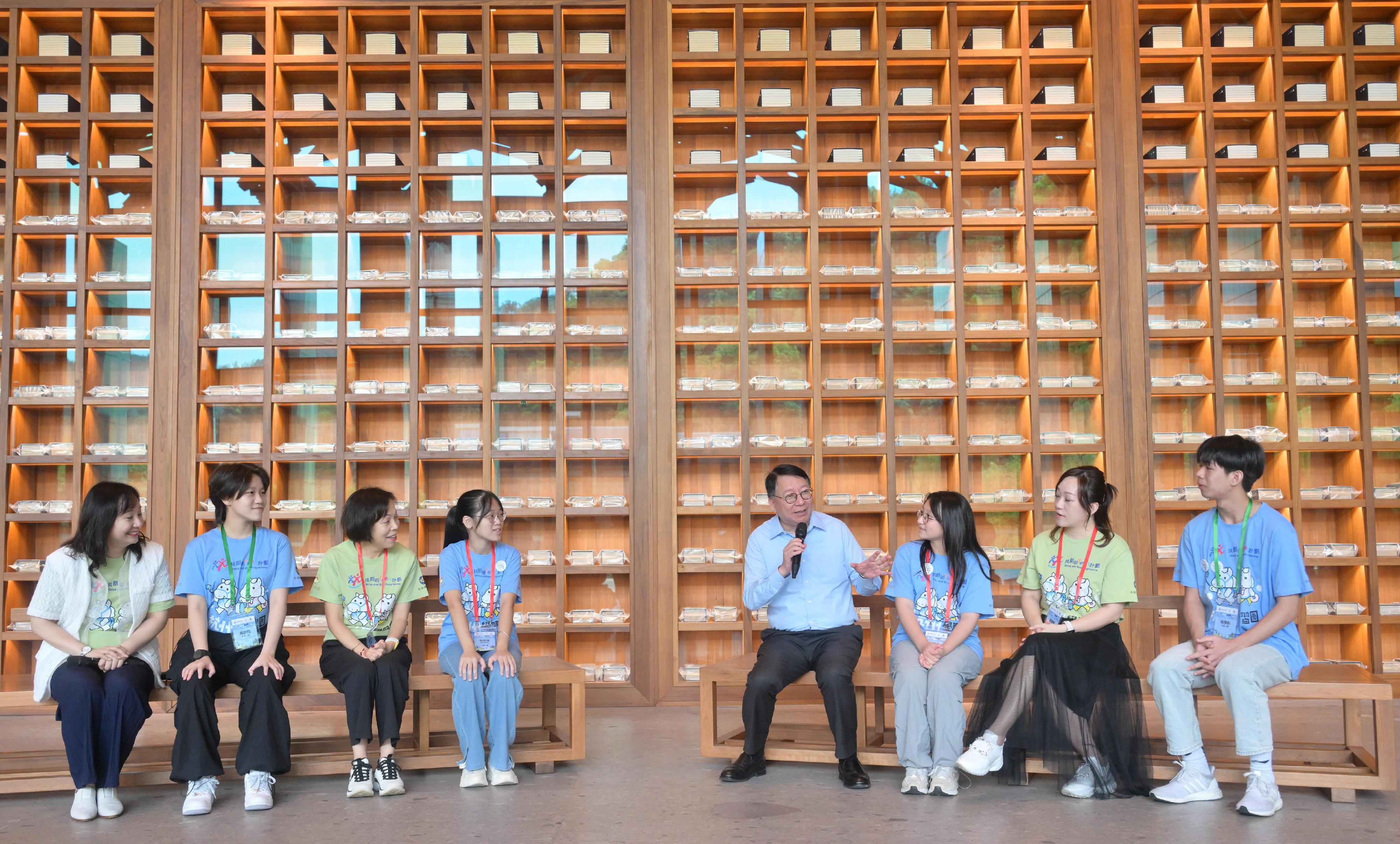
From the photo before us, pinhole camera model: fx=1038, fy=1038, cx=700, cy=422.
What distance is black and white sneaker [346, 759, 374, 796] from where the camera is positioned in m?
3.38

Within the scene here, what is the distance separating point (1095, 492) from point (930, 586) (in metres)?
0.65

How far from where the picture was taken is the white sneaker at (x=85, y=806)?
3.20 meters

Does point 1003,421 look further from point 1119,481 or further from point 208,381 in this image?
point 208,381

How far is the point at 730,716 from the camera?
4.62 meters

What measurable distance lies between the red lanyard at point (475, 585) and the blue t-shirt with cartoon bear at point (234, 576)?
592 millimetres

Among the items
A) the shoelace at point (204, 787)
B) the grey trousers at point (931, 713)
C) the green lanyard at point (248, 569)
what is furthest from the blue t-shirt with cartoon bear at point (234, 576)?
the grey trousers at point (931, 713)

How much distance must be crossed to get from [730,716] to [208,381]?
3074 millimetres

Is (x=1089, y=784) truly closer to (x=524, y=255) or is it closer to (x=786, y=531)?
(x=786, y=531)

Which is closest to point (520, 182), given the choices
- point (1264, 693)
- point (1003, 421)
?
point (1003, 421)

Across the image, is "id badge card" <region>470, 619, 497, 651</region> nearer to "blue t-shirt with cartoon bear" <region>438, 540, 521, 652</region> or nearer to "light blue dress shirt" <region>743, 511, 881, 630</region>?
"blue t-shirt with cartoon bear" <region>438, 540, 521, 652</region>

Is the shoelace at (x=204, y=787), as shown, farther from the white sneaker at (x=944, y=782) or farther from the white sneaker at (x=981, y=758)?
the white sneaker at (x=981, y=758)

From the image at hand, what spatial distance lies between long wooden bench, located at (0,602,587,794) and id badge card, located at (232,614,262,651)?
5.8 inches

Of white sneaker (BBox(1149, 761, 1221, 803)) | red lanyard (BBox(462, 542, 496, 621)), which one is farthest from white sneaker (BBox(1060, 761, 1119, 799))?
red lanyard (BBox(462, 542, 496, 621))

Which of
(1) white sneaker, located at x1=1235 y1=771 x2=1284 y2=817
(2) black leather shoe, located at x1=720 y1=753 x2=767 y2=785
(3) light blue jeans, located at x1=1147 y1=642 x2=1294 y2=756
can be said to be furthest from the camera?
(2) black leather shoe, located at x1=720 y1=753 x2=767 y2=785
